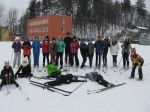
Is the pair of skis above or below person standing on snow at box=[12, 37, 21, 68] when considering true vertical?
below

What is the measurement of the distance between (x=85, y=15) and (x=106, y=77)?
161ft

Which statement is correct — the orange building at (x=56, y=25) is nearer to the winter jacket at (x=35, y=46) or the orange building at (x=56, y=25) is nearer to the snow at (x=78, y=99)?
the winter jacket at (x=35, y=46)

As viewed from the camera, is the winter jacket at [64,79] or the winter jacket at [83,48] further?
the winter jacket at [83,48]

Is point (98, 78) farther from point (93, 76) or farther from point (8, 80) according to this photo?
point (8, 80)

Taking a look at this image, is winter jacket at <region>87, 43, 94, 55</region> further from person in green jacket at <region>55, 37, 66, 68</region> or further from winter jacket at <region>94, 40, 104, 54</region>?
person in green jacket at <region>55, 37, 66, 68</region>

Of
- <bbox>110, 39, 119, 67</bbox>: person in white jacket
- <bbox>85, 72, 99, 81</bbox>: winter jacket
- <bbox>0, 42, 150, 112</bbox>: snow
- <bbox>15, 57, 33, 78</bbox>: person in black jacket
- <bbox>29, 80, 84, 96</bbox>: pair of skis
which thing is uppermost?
<bbox>110, 39, 119, 67</bbox>: person in white jacket

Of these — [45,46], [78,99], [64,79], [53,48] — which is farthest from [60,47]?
[78,99]

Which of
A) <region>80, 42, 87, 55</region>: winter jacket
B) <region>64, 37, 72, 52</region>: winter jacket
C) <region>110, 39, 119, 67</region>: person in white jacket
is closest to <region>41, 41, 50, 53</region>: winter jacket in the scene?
<region>64, 37, 72, 52</region>: winter jacket

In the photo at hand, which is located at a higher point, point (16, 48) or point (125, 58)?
point (16, 48)

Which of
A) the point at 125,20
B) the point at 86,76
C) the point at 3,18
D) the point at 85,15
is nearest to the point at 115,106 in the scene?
the point at 86,76

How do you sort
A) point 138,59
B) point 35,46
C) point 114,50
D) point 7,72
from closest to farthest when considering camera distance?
point 7,72, point 138,59, point 35,46, point 114,50

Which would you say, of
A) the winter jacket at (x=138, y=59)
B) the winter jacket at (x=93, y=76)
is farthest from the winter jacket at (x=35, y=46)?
the winter jacket at (x=138, y=59)

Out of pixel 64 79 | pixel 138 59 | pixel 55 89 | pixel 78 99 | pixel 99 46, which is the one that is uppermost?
pixel 99 46

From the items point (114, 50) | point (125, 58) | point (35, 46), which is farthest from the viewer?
point (114, 50)
